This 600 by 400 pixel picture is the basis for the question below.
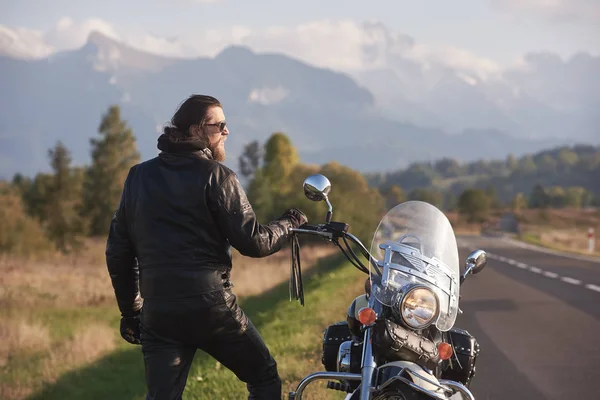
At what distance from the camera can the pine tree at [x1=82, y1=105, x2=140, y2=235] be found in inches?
2016

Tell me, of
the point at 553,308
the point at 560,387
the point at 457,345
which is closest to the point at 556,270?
the point at 553,308

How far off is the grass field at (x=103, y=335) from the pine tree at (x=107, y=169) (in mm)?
24509

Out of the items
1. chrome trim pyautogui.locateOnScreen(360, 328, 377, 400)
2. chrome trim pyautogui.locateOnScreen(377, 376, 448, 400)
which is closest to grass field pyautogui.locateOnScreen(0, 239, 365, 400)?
chrome trim pyautogui.locateOnScreen(360, 328, 377, 400)

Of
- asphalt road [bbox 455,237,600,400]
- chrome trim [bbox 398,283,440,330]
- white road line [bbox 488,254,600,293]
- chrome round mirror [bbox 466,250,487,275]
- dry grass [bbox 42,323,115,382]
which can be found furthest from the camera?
white road line [bbox 488,254,600,293]

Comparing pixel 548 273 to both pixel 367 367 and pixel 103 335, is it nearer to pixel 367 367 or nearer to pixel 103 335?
pixel 103 335

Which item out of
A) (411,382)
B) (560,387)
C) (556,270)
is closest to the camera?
(411,382)

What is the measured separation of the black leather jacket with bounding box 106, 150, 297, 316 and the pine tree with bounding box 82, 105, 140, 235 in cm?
4645

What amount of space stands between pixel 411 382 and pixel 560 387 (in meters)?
3.54

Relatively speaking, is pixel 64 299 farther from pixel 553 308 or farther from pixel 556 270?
pixel 553 308

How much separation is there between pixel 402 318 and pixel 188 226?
102 centimetres

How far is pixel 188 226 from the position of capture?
338 centimetres

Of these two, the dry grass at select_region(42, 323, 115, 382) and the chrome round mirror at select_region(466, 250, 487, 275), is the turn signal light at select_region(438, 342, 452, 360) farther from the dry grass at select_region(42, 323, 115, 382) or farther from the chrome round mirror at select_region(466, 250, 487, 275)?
the dry grass at select_region(42, 323, 115, 382)

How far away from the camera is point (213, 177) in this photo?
133 inches

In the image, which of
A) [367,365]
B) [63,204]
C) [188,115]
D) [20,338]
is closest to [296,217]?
[188,115]
